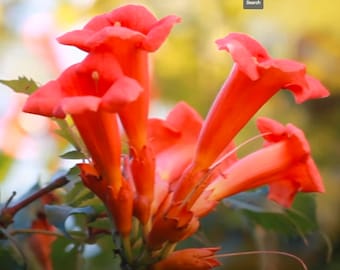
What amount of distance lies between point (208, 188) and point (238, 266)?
330 mm

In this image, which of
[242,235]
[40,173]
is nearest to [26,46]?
[40,173]

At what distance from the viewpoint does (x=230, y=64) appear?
3.34ft

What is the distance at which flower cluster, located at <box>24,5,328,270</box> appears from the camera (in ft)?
2.08

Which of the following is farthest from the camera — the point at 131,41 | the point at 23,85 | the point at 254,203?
the point at 254,203

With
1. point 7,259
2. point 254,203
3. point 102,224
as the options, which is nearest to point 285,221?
point 254,203

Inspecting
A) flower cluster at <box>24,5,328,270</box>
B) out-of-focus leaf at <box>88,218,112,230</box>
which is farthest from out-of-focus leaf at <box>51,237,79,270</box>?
flower cluster at <box>24,5,328,270</box>

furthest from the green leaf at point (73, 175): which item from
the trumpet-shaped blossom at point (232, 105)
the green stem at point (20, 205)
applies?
the trumpet-shaped blossom at point (232, 105)

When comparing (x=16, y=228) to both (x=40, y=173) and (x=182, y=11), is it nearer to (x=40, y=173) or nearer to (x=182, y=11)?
(x=40, y=173)

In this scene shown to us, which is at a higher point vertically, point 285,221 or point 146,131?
point 146,131

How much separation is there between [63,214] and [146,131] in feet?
0.49

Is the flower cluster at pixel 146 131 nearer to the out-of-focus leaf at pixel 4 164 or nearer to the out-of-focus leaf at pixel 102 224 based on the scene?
the out-of-focus leaf at pixel 102 224

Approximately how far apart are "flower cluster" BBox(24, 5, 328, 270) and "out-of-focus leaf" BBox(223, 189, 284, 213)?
0.09 meters

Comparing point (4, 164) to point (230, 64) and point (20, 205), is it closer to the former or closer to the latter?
point (20, 205)

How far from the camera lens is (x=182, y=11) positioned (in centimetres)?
101
